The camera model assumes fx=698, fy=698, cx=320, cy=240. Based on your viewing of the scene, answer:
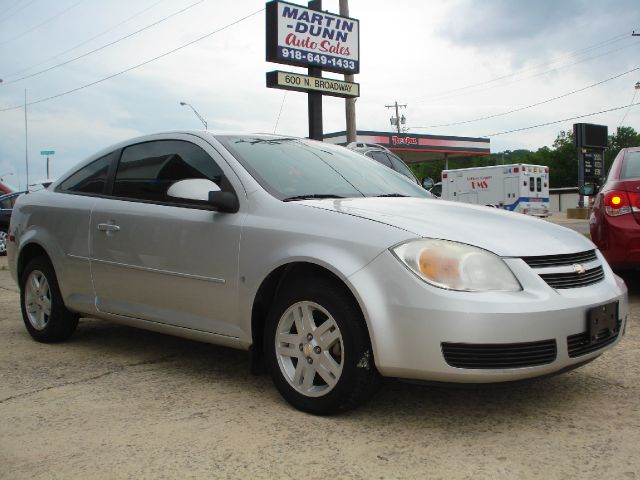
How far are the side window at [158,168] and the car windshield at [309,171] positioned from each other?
0.64ft

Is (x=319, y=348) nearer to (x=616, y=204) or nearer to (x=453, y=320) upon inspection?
(x=453, y=320)

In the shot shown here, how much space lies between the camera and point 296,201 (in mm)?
3732

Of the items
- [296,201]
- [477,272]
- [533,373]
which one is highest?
[296,201]

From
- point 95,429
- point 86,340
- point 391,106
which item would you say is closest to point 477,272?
point 95,429

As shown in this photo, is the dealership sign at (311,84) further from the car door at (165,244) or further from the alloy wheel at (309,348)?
the alloy wheel at (309,348)

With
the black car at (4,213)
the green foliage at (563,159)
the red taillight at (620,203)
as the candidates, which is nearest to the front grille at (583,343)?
the red taillight at (620,203)

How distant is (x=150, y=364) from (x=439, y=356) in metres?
2.24

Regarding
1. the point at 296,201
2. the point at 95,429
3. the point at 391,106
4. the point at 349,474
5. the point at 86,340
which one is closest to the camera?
the point at 349,474

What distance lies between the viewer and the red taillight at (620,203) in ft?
19.7

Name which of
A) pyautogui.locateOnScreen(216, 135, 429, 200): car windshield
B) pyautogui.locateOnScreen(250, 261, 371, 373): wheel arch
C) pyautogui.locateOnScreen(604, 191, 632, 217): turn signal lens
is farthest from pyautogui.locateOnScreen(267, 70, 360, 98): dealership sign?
pyautogui.locateOnScreen(250, 261, 371, 373): wheel arch

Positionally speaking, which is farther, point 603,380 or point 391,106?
point 391,106

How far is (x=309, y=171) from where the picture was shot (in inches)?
164

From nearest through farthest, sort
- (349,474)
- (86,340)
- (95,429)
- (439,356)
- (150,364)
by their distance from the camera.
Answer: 1. (349,474)
2. (439,356)
3. (95,429)
4. (150,364)
5. (86,340)

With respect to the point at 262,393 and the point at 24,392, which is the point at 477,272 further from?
the point at 24,392
